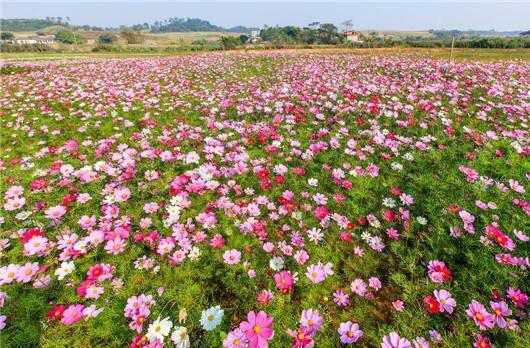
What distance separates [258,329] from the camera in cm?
216

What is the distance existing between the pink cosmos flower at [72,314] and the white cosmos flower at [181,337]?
2.86 ft

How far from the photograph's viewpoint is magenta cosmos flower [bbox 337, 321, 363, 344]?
7.10 feet

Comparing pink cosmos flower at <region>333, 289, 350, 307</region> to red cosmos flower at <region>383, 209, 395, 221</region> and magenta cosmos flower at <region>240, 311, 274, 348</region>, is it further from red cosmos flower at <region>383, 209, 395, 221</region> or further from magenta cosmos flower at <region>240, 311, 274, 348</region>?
red cosmos flower at <region>383, 209, 395, 221</region>

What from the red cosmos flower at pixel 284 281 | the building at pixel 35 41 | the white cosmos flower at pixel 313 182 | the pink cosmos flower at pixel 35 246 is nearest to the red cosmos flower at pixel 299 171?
the white cosmos flower at pixel 313 182

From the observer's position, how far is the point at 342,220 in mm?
3420

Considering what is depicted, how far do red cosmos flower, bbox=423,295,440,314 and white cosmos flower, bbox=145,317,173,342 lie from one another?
2.26 m

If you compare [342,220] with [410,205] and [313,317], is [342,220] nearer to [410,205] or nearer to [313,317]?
[410,205]

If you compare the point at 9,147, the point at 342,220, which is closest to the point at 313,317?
the point at 342,220

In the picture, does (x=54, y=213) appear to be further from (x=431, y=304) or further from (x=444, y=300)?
(x=444, y=300)

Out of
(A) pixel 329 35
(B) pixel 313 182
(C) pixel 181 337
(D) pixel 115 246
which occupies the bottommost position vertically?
(C) pixel 181 337

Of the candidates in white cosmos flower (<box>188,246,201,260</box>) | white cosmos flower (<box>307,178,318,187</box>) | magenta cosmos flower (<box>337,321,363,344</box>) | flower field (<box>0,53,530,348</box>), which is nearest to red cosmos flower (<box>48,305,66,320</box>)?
flower field (<box>0,53,530,348</box>)

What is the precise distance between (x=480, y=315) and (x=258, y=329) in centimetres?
187

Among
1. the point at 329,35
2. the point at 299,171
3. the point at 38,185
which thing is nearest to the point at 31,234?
the point at 38,185

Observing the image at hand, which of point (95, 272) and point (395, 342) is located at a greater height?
point (95, 272)
